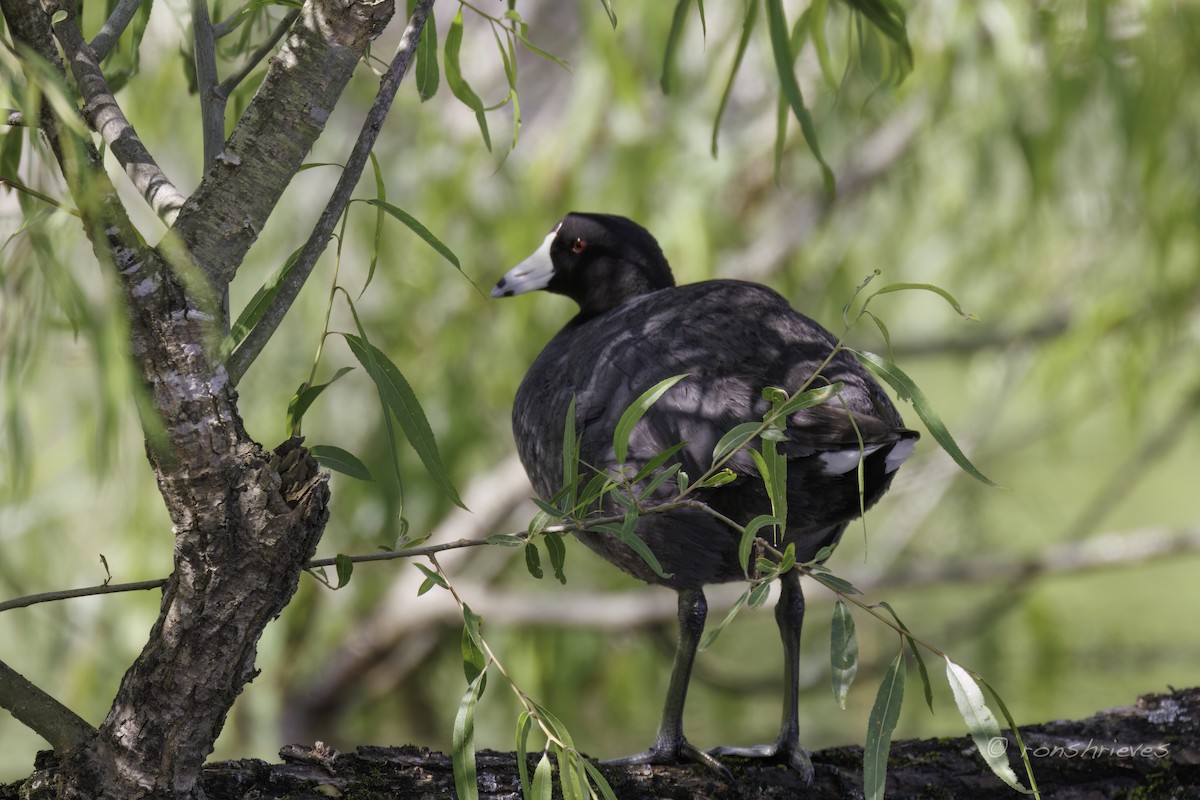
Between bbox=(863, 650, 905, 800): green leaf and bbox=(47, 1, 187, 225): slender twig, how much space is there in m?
0.73

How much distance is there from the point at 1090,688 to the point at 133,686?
4898 mm

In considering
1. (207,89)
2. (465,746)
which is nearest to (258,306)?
(207,89)

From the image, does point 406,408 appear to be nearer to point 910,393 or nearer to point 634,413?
point 634,413

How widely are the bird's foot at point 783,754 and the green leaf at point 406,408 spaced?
657 millimetres

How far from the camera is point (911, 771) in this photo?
1.50 m

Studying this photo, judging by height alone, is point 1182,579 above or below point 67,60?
above

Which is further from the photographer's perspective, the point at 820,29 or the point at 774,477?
the point at 820,29

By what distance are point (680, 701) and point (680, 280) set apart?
2.11 m

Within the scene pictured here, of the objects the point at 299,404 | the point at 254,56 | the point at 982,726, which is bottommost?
the point at 982,726

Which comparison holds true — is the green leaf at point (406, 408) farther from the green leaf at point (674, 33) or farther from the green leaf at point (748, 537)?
the green leaf at point (674, 33)

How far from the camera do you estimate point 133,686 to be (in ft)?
3.60

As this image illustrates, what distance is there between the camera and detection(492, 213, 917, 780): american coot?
1515mm

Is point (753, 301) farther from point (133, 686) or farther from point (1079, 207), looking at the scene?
point (1079, 207)

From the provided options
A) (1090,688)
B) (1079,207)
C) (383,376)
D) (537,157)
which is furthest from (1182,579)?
(383,376)
